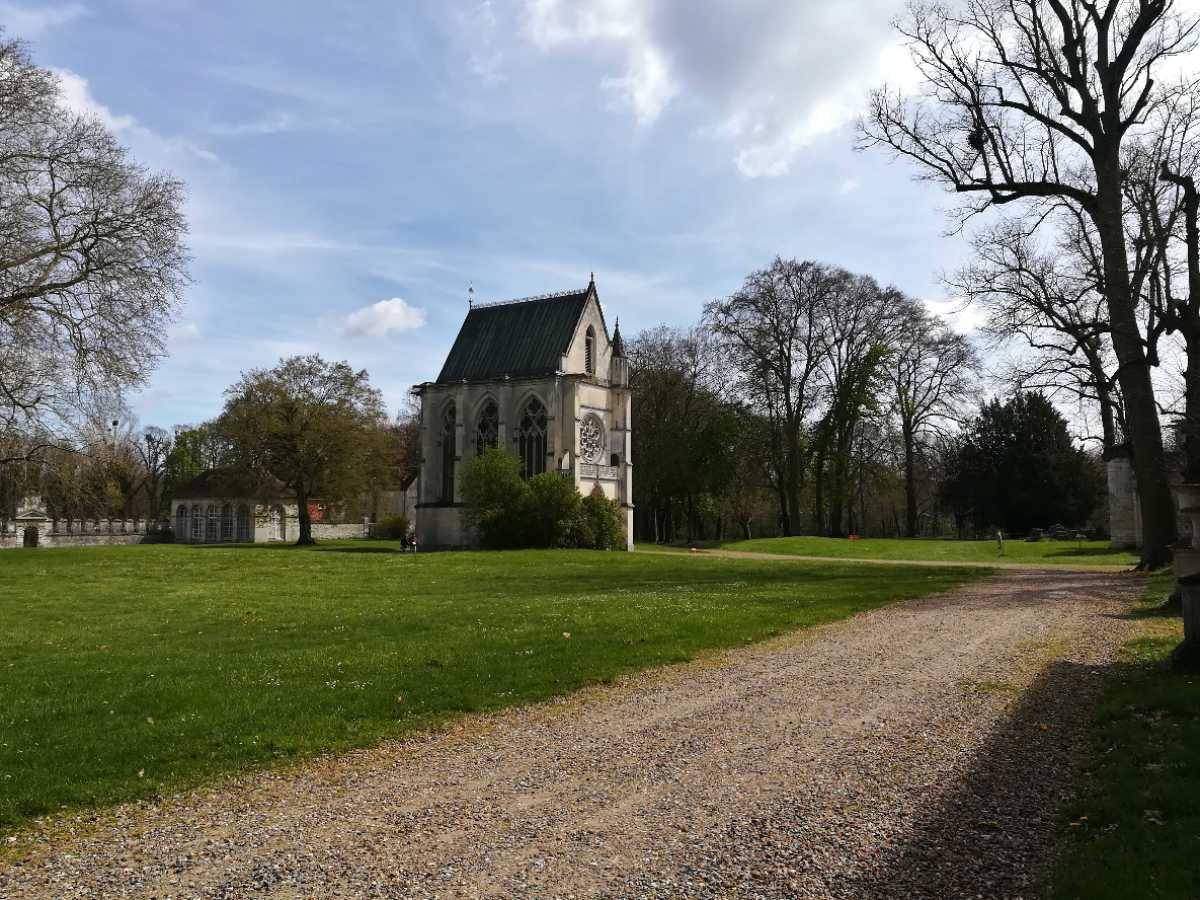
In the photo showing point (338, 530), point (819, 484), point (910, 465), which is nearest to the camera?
point (819, 484)

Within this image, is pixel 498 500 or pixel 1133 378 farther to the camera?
pixel 498 500

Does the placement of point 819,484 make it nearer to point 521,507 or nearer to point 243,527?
point 521,507

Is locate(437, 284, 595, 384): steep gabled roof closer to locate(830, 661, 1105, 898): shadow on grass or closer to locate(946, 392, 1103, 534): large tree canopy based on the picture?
locate(946, 392, 1103, 534): large tree canopy

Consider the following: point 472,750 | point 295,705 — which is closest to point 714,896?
point 472,750

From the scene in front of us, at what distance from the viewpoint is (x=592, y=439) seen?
4378cm

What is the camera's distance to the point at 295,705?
314 inches

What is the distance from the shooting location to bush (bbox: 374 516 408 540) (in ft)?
200

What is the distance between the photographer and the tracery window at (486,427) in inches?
1766

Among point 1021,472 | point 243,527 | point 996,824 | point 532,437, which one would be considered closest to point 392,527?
point 243,527

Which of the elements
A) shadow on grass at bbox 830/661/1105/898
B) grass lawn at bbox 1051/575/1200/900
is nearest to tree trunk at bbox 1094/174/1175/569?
grass lawn at bbox 1051/575/1200/900

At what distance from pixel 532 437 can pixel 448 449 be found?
16.9ft

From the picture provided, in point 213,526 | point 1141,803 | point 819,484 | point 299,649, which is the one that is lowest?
point 1141,803

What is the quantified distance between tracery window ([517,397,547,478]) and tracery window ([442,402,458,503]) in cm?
374

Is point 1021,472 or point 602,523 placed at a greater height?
point 1021,472
